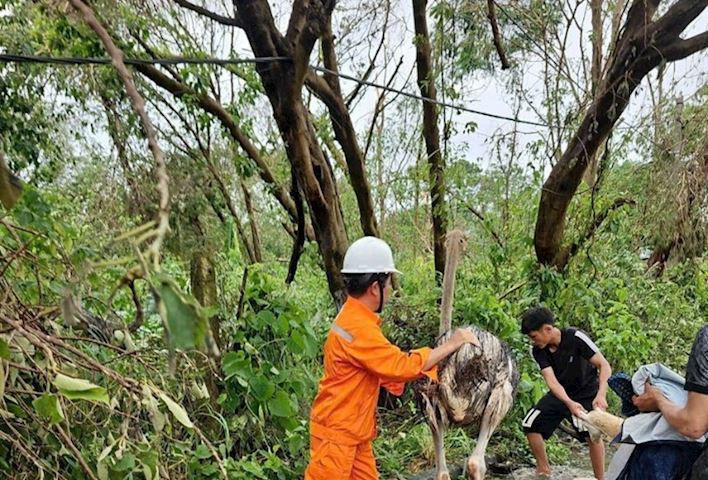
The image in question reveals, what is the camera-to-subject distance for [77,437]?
2791 mm

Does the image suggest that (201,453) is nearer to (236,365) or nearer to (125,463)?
(236,365)

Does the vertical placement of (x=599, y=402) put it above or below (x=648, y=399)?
below

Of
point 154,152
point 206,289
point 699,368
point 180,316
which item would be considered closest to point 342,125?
point 206,289

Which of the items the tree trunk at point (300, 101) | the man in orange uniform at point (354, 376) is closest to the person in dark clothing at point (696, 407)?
the man in orange uniform at point (354, 376)

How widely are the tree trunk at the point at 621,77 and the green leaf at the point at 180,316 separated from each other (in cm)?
514

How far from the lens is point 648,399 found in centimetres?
274

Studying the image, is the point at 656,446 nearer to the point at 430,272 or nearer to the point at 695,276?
the point at 430,272

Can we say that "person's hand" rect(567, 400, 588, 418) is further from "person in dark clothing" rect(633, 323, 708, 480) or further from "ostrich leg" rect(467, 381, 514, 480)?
"ostrich leg" rect(467, 381, 514, 480)

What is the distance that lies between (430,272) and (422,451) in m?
2.95

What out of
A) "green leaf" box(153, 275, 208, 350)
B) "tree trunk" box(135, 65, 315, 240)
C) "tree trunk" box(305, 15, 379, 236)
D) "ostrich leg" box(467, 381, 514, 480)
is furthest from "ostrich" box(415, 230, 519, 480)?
"tree trunk" box(135, 65, 315, 240)

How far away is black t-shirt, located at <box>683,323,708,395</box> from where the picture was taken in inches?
92.7

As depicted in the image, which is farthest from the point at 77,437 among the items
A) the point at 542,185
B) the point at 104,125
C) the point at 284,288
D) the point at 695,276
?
the point at 695,276

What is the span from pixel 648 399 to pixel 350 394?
1271 mm

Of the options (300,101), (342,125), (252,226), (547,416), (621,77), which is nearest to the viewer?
(300,101)
